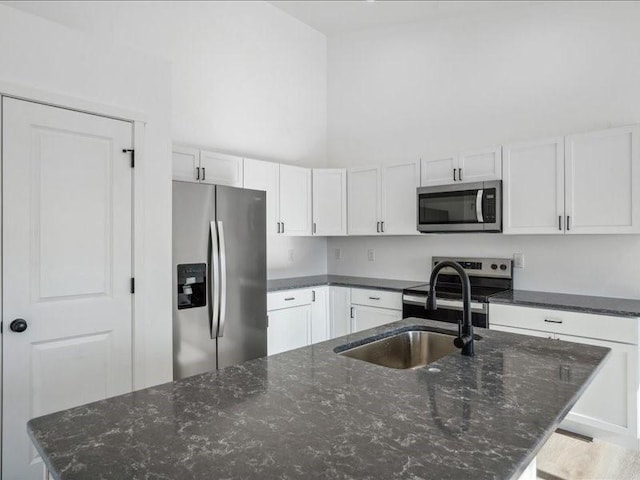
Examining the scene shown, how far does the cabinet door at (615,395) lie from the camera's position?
257cm

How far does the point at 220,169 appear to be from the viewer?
350cm

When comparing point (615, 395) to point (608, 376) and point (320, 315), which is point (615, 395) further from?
point (320, 315)

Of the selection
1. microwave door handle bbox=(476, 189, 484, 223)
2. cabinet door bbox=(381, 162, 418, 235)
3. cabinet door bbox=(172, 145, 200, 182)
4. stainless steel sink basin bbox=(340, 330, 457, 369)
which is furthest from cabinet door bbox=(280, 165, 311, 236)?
stainless steel sink basin bbox=(340, 330, 457, 369)

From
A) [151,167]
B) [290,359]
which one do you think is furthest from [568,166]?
[151,167]

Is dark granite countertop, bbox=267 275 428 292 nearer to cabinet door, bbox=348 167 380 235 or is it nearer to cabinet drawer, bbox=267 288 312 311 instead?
cabinet drawer, bbox=267 288 312 311

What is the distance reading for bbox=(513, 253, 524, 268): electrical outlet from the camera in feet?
11.7

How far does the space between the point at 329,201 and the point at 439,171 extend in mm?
A: 1138

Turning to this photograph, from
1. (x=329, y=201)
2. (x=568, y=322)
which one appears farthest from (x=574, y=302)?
(x=329, y=201)

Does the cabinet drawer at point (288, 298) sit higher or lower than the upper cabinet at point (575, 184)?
lower

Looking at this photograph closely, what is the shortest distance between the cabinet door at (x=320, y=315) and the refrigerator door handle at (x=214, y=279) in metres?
1.26

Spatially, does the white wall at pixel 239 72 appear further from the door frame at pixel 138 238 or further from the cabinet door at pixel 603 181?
the cabinet door at pixel 603 181

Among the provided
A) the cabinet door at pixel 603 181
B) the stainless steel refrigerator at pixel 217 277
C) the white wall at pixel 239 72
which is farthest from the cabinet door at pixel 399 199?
the stainless steel refrigerator at pixel 217 277

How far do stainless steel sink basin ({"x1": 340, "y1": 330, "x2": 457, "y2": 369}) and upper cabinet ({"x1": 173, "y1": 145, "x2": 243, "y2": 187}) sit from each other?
214 cm

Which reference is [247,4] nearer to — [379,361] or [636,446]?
[379,361]
